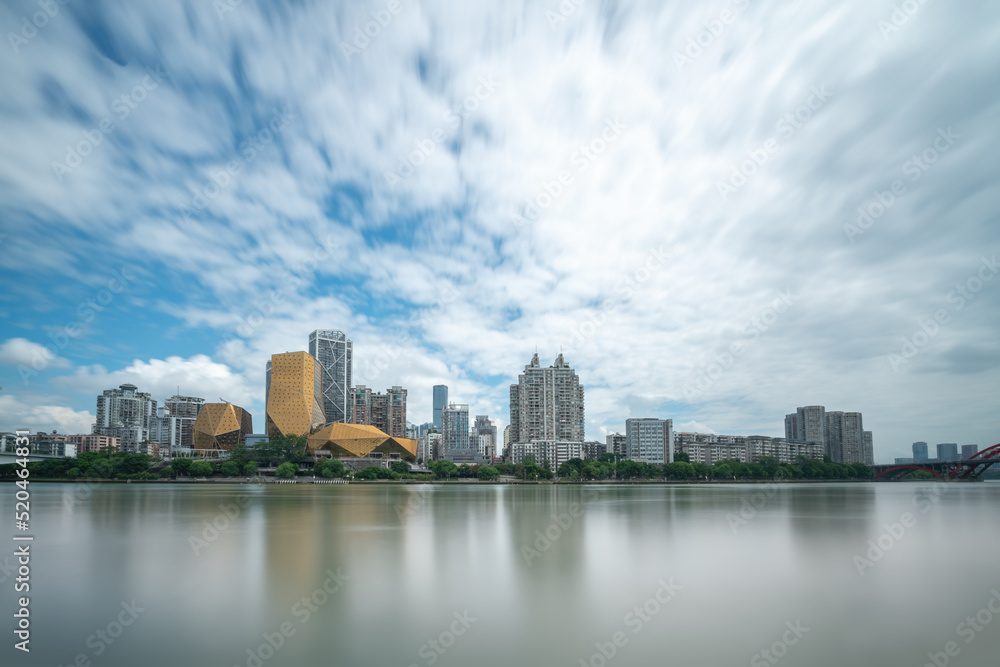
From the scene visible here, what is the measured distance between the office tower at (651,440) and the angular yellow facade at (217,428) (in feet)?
395

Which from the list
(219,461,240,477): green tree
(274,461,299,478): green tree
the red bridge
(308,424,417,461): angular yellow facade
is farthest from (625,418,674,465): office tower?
(219,461,240,477): green tree

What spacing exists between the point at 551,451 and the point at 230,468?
89.0 m

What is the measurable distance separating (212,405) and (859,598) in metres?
155

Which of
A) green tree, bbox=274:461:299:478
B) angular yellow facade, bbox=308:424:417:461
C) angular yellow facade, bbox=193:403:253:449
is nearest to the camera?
green tree, bbox=274:461:299:478

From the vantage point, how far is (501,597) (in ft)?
53.8

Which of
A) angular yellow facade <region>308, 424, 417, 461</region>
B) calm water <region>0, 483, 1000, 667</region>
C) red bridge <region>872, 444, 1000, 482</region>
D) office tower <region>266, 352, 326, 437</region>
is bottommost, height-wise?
red bridge <region>872, 444, 1000, 482</region>

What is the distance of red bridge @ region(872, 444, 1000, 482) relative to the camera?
127194 mm

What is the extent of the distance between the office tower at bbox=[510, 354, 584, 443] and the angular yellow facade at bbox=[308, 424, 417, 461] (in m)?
52.6

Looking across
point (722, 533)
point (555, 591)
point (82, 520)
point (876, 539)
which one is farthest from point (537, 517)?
point (82, 520)

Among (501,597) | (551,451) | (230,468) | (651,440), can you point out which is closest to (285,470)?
(230,468)

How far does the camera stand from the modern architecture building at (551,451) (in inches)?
6550

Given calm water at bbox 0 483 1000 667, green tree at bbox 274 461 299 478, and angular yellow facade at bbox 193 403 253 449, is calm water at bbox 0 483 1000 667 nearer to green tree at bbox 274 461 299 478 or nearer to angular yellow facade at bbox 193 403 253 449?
green tree at bbox 274 461 299 478

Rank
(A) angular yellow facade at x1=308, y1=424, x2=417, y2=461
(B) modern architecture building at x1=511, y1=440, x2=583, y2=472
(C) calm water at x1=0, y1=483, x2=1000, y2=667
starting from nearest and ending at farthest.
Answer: (C) calm water at x1=0, y1=483, x2=1000, y2=667
(A) angular yellow facade at x1=308, y1=424, x2=417, y2=461
(B) modern architecture building at x1=511, y1=440, x2=583, y2=472

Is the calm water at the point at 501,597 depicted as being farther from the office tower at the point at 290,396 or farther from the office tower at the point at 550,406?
the office tower at the point at 550,406
